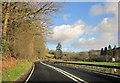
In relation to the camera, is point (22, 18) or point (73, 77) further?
point (22, 18)

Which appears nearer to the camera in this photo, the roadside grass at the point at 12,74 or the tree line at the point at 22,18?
the roadside grass at the point at 12,74

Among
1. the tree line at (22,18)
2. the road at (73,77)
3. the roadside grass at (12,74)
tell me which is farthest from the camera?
the tree line at (22,18)

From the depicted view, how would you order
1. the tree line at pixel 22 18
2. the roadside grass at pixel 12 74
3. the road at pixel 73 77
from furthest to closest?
the tree line at pixel 22 18 → the roadside grass at pixel 12 74 → the road at pixel 73 77

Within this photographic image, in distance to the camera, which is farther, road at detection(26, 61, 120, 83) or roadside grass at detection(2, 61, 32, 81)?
roadside grass at detection(2, 61, 32, 81)

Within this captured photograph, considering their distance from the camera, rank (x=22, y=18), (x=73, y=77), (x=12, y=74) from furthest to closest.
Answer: (x=22, y=18), (x=12, y=74), (x=73, y=77)

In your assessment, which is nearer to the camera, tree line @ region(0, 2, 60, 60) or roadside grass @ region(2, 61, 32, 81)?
roadside grass @ region(2, 61, 32, 81)

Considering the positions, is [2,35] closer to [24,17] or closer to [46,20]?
[24,17]

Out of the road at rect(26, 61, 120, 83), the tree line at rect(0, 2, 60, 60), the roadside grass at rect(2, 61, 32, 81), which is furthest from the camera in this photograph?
the tree line at rect(0, 2, 60, 60)

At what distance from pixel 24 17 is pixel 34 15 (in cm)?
143

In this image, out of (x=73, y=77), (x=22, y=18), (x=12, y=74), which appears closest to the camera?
(x=73, y=77)

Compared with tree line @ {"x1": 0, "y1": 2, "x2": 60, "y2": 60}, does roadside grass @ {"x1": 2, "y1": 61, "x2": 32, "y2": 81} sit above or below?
below

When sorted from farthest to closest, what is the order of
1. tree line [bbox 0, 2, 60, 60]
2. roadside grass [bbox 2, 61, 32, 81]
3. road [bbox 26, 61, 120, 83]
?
1. tree line [bbox 0, 2, 60, 60]
2. roadside grass [bbox 2, 61, 32, 81]
3. road [bbox 26, 61, 120, 83]

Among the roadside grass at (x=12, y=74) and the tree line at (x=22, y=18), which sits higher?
the tree line at (x=22, y=18)

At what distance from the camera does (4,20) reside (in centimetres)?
3180
